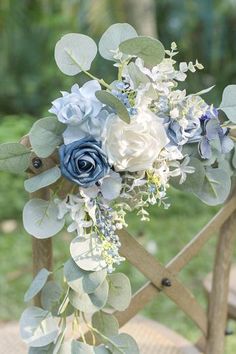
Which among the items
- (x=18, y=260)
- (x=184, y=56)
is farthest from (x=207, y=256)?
(x=184, y=56)

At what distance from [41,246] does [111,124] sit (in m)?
0.30

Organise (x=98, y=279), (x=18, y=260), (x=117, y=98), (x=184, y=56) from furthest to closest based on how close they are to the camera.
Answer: (x=184, y=56) < (x=18, y=260) < (x=98, y=279) < (x=117, y=98)

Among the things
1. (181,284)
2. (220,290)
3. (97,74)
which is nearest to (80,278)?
(181,284)

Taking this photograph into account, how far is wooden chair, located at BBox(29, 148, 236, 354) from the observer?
1338 millimetres

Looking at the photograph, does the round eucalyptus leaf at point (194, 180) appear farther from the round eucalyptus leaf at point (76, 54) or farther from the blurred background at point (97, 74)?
the blurred background at point (97, 74)

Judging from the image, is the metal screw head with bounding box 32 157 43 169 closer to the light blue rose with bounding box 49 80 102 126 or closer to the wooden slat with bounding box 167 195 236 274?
the light blue rose with bounding box 49 80 102 126

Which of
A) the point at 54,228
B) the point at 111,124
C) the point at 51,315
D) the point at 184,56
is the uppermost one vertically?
the point at 111,124

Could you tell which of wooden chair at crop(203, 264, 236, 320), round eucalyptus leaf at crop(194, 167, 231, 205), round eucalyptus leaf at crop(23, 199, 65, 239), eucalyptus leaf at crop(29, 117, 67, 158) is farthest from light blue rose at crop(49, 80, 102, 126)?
wooden chair at crop(203, 264, 236, 320)

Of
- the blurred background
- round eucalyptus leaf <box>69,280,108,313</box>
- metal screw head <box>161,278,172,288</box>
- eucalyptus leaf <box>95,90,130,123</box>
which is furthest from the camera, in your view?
the blurred background

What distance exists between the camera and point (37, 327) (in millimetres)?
1211

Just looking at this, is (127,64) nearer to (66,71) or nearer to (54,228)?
(66,71)

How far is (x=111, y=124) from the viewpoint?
110cm

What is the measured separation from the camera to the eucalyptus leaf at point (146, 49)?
1.08 meters

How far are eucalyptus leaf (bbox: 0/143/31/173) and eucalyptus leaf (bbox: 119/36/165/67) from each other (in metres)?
0.22
